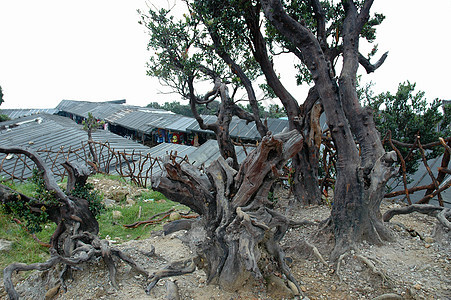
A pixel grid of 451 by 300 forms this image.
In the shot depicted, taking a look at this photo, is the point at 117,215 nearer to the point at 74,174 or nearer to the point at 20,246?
the point at 20,246

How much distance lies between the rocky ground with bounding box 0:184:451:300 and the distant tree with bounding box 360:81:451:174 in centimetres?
353

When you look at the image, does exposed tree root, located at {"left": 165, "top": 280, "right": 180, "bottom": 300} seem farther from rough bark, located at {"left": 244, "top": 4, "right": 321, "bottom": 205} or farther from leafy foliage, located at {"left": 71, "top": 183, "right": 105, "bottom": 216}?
rough bark, located at {"left": 244, "top": 4, "right": 321, "bottom": 205}

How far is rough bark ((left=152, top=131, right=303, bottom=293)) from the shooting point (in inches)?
129

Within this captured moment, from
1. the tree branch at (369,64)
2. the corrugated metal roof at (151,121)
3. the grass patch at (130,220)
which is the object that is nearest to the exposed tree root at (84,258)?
the grass patch at (130,220)

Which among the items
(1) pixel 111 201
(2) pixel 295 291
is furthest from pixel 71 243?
(1) pixel 111 201

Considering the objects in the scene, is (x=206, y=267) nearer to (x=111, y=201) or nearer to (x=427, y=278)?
(x=427, y=278)

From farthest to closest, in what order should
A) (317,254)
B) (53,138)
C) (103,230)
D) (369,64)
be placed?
→ (53,138) → (103,230) → (369,64) → (317,254)

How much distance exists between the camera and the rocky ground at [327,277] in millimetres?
3250

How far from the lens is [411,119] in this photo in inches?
280

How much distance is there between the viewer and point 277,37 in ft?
22.3

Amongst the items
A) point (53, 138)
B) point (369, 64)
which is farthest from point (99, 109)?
point (369, 64)

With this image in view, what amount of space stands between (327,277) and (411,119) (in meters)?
5.19

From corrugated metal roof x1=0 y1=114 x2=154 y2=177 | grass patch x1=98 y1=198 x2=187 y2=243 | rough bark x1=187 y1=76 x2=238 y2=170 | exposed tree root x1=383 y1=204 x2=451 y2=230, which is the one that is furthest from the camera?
corrugated metal roof x1=0 y1=114 x2=154 y2=177

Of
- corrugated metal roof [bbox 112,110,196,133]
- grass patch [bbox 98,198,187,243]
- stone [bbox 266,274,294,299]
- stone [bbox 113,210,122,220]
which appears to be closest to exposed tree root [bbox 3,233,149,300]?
stone [bbox 266,274,294,299]
